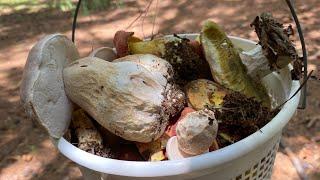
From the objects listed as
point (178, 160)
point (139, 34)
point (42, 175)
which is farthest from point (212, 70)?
point (139, 34)

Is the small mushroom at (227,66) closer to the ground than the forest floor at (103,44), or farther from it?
farther from it

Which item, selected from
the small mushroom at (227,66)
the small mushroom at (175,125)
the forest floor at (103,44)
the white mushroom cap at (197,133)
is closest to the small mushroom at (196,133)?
the white mushroom cap at (197,133)

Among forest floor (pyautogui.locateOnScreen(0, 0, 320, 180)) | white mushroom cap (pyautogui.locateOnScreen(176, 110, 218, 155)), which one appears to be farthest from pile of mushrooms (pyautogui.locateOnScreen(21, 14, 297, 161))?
forest floor (pyautogui.locateOnScreen(0, 0, 320, 180))

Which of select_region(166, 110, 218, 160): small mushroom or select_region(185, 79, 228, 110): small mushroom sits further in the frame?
select_region(185, 79, 228, 110): small mushroom

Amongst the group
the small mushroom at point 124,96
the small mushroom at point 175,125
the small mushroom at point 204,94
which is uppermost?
the small mushroom at point 124,96

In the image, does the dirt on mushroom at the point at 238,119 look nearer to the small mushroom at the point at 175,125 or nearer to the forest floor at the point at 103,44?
the small mushroom at the point at 175,125

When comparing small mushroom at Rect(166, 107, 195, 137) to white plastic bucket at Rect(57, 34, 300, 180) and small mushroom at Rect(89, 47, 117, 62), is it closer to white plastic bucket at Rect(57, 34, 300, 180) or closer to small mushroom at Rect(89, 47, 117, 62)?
white plastic bucket at Rect(57, 34, 300, 180)

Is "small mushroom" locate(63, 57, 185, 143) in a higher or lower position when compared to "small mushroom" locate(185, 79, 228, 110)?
higher
